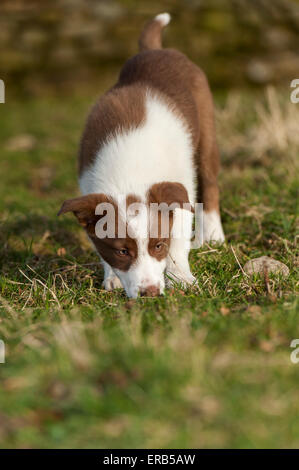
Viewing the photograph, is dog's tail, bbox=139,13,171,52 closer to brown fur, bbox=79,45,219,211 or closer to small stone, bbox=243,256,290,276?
brown fur, bbox=79,45,219,211

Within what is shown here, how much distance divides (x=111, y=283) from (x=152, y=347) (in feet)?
4.87

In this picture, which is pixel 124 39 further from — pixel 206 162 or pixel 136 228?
pixel 136 228

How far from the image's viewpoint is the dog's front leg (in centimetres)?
399

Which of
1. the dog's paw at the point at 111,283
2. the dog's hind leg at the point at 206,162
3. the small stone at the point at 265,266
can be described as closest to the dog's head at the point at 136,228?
the dog's paw at the point at 111,283

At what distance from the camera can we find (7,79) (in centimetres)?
1134

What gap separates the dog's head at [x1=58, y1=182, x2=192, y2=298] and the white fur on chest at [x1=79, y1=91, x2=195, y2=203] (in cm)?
10

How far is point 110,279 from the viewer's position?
13.4 ft

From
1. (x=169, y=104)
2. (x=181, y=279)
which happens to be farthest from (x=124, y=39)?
(x=181, y=279)

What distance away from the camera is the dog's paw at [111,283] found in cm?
398

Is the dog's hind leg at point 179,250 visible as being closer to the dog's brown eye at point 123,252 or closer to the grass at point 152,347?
the grass at point 152,347

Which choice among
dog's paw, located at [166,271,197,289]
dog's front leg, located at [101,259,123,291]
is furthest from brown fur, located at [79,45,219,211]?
dog's paw, located at [166,271,197,289]

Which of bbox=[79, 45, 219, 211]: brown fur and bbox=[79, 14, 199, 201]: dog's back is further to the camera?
bbox=[79, 45, 219, 211]: brown fur

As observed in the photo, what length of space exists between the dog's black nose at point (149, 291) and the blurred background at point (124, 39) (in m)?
8.10

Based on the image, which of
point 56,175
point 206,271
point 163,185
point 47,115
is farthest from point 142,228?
point 47,115
